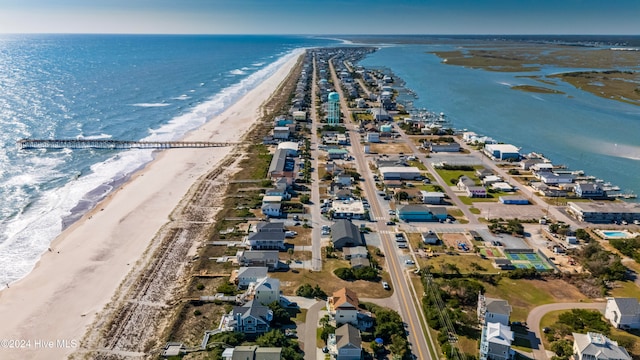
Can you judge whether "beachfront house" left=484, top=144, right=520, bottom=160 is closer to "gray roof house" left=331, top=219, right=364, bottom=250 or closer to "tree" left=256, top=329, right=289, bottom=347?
"gray roof house" left=331, top=219, right=364, bottom=250

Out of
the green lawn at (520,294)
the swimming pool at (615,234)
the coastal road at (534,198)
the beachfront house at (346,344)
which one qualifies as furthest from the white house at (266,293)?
the swimming pool at (615,234)

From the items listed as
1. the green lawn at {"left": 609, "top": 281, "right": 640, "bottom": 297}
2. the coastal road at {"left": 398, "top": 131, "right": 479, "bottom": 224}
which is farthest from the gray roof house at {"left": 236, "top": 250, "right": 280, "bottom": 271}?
the green lawn at {"left": 609, "top": 281, "right": 640, "bottom": 297}

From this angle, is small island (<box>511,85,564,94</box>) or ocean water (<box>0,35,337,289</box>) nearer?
ocean water (<box>0,35,337,289</box>)

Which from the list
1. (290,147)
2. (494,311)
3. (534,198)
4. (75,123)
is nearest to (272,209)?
(290,147)

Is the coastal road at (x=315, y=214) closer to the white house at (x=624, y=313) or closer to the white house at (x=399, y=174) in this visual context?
the white house at (x=399, y=174)

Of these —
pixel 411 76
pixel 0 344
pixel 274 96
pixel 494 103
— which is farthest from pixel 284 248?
pixel 411 76

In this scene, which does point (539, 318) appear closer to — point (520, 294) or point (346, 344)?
point (520, 294)
